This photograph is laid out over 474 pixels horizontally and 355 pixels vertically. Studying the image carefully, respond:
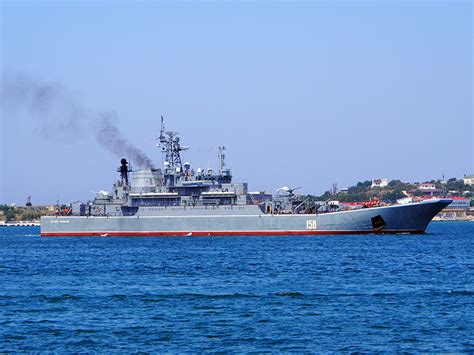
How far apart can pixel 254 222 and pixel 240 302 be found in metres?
44.9

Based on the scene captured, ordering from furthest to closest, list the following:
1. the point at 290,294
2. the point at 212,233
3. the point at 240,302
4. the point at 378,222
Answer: the point at 212,233, the point at 378,222, the point at 290,294, the point at 240,302

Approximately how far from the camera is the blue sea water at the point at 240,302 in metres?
23.0

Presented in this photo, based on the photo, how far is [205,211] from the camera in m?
75.8

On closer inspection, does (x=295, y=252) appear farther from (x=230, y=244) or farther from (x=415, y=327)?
(x=415, y=327)

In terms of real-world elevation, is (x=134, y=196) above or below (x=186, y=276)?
above

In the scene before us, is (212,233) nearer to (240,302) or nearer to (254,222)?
(254,222)

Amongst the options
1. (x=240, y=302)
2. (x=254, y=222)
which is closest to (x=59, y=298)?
(x=240, y=302)

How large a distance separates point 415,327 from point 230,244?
38.7m

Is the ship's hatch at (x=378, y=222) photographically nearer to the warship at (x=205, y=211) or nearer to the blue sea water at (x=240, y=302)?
the warship at (x=205, y=211)

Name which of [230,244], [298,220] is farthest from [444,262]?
[298,220]

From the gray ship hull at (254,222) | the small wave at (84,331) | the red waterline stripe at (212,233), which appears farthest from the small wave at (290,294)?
the red waterline stripe at (212,233)

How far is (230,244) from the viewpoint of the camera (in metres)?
62.7

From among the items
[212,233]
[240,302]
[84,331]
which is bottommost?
[84,331]

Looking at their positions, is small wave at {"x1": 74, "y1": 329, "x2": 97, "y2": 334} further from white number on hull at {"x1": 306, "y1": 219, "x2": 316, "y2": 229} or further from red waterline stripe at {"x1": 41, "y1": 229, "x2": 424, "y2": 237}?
red waterline stripe at {"x1": 41, "y1": 229, "x2": 424, "y2": 237}
